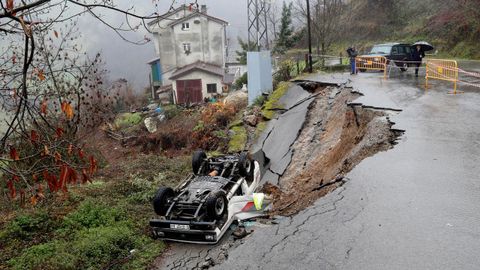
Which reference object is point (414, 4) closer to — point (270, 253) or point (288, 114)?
point (288, 114)

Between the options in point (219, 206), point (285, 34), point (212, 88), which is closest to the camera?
point (219, 206)

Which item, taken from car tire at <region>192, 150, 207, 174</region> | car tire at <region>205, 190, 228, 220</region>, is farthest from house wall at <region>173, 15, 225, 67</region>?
car tire at <region>205, 190, 228, 220</region>

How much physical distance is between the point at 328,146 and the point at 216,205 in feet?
15.8

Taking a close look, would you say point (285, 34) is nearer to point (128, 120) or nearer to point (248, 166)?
point (128, 120)

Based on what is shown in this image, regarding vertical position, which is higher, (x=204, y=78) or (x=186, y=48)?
(x=186, y=48)

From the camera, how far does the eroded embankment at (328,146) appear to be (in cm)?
832

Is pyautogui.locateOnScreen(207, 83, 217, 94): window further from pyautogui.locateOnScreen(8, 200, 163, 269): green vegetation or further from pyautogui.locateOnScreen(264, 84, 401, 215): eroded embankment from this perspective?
pyautogui.locateOnScreen(8, 200, 163, 269): green vegetation

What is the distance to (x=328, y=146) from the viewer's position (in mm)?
11633

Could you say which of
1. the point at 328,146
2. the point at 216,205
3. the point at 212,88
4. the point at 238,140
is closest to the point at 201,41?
the point at 212,88

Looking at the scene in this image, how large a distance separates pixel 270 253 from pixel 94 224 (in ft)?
15.7

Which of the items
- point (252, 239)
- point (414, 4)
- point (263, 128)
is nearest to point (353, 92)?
point (263, 128)

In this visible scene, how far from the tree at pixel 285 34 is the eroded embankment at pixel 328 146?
110ft

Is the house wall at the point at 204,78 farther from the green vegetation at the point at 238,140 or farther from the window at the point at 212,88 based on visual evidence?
the green vegetation at the point at 238,140

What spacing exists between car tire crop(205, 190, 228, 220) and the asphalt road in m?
1.29
